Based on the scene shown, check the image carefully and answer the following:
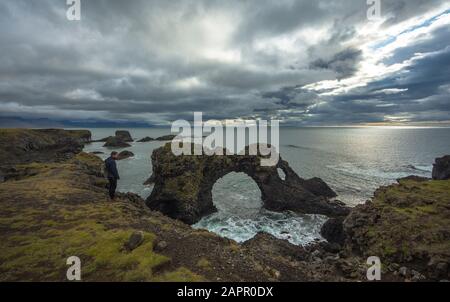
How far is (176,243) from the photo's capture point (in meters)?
14.0

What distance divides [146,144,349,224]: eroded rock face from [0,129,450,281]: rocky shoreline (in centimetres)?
1666

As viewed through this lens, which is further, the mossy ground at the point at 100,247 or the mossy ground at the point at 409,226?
the mossy ground at the point at 409,226

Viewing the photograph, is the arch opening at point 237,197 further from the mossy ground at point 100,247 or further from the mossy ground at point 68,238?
the mossy ground at point 100,247

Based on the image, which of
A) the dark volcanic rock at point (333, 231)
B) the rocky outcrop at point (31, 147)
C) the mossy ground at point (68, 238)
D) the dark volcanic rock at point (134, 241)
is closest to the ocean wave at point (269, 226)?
the dark volcanic rock at point (333, 231)

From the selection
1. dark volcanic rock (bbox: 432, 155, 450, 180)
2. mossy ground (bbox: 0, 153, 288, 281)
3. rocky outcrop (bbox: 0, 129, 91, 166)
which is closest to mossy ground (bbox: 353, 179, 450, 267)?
mossy ground (bbox: 0, 153, 288, 281)

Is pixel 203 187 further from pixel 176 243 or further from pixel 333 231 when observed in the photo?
pixel 176 243

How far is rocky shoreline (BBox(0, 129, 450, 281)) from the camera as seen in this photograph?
1108cm

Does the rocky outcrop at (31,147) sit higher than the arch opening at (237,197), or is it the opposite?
the rocky outcrop at (31,147)

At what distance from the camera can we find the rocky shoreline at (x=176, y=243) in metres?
11.1

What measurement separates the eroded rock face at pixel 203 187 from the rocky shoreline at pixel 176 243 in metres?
16.7

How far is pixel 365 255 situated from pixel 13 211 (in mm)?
27419

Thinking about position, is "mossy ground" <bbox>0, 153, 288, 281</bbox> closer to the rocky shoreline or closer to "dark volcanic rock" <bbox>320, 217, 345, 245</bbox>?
the rocky shoreline

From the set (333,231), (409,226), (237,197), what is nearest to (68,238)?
(409,226)

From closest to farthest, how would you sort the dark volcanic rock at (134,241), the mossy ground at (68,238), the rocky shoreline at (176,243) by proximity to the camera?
the mossy ground at (68,238) < the rocky shoreline at (176,243) < the dark volcanic rock at (134,241)
